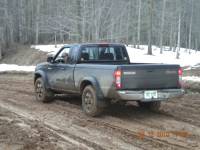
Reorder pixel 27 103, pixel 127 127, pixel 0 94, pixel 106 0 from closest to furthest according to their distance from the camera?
pixel 127 127 < pixel 27 103 < pixel 0 94 < pixel 106 0

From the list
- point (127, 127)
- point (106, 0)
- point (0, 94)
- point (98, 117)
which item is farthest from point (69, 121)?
point (106, 0)

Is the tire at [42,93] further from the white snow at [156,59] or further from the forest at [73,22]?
the forest at [73,22]

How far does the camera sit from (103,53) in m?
11.5

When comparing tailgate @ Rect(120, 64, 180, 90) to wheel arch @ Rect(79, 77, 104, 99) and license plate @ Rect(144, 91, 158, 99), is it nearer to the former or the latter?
license plate @ Rect(144, 91, 158, 99)

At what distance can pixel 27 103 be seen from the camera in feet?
41.4

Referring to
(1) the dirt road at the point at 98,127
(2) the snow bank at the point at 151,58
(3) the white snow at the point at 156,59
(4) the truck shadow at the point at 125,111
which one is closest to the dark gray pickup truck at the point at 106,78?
(4) the truck shadow at the point at 125,111

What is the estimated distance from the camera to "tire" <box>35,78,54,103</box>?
1262 cm

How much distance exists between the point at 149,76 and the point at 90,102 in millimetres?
1709

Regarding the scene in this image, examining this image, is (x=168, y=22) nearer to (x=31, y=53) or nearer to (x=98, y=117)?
(x=31, y=53)

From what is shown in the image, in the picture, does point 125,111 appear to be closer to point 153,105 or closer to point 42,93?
point 153,105

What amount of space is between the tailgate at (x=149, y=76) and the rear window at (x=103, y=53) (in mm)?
2196

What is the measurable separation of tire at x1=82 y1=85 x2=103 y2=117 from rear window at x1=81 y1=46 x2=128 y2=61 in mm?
1238

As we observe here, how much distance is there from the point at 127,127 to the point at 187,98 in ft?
16.7

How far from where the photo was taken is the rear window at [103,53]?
11.3 m
